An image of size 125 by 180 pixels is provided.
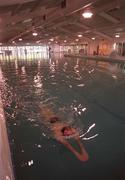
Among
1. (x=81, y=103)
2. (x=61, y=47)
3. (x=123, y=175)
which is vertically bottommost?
(x=123, y=175)

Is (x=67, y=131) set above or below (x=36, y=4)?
below

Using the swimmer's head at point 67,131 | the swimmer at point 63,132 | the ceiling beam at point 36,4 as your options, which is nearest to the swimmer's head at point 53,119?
the swimmer at point 63,132

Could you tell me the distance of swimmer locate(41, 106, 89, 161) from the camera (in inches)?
117

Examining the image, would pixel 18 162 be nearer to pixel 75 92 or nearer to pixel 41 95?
pixel 41 95

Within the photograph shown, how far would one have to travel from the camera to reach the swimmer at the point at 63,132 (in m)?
2.97

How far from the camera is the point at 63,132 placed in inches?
138

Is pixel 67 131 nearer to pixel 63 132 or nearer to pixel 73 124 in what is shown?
pixel 63 132

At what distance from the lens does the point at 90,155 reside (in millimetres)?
2932

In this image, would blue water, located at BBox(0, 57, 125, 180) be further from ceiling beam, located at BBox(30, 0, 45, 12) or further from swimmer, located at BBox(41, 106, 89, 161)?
ceiling beam, located at BBox(30, 0, 45, 12)

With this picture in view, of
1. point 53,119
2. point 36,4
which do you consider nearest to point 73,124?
point 53,119

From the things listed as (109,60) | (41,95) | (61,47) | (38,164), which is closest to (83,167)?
(38,164)

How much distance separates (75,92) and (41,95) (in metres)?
1.30

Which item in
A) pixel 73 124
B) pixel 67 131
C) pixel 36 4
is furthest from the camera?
pixel 36 4

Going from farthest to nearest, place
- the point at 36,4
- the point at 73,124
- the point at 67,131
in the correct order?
1. the point at 36,4
2. the point at 73,124
3. the point at 67,131
